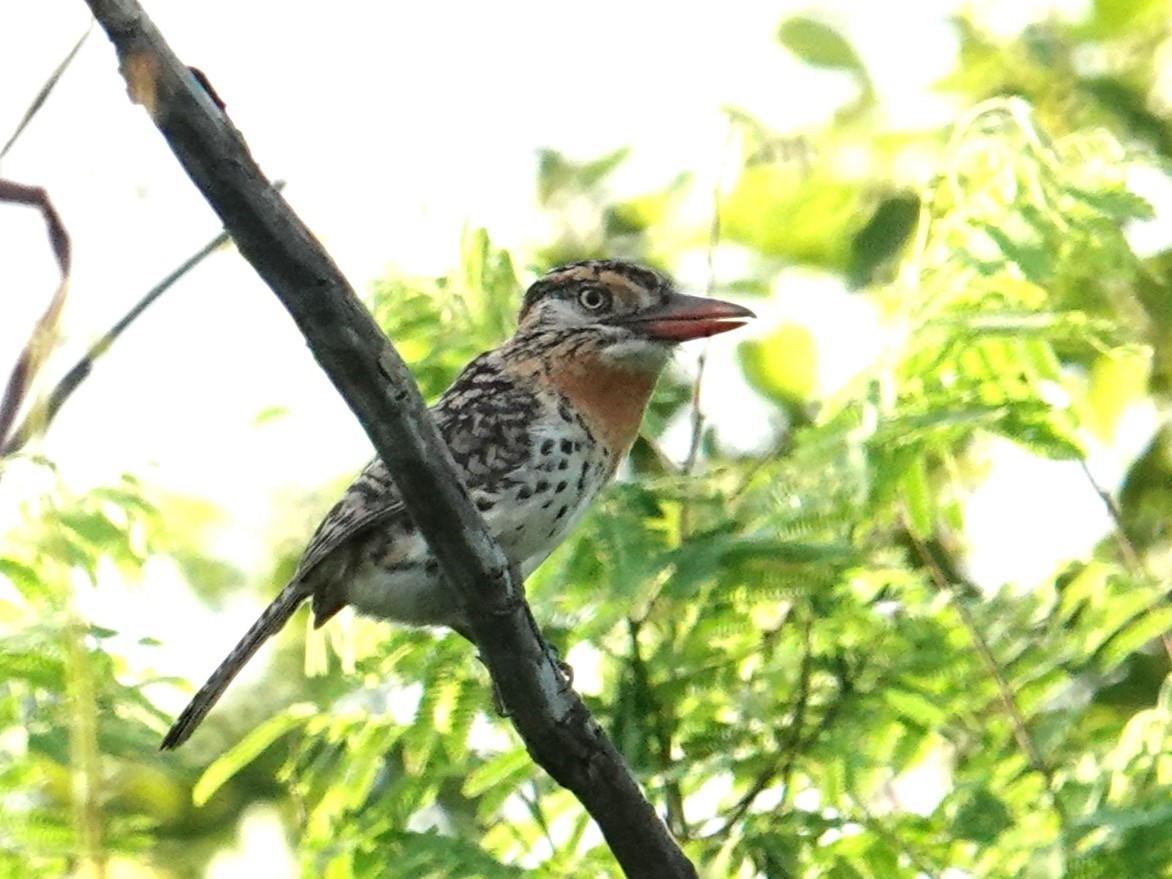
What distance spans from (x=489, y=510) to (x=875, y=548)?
1013mm

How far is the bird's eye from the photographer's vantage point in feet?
17.4

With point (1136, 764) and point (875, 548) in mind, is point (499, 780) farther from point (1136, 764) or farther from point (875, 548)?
point (1136, 764)

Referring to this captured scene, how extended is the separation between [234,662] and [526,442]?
2.97ft

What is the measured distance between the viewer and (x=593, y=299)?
5305 mm

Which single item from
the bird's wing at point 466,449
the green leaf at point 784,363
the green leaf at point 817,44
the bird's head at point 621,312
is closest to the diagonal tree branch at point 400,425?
the bird's wing at point 466,449

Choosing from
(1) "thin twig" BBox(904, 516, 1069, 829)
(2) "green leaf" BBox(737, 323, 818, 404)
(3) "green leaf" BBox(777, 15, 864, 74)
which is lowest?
(1) "thin twig" BBox(904, 516, 1069, 829)

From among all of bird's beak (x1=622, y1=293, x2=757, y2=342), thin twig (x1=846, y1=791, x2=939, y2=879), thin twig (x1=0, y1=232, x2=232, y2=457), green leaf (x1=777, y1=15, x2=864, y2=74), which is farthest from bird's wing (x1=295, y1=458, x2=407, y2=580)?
thin twig (x1=0, y1=232, x2=232, y2=457)

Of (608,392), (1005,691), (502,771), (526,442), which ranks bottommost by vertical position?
(1005,691)

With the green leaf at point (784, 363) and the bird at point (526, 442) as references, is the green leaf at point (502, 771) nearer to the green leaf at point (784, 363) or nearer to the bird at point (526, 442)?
the bird at point (526, 442)

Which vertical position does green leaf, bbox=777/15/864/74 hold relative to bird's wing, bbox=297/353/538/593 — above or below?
above

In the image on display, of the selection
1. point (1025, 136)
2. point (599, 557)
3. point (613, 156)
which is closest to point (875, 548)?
point (599, 557)

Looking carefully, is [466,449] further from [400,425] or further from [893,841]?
[400,425]

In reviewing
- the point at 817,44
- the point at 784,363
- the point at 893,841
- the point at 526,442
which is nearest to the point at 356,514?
the point at 526,442

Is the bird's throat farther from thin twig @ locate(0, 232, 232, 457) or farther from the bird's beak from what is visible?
thin twig @ locate(0, 232, 232, 457)
